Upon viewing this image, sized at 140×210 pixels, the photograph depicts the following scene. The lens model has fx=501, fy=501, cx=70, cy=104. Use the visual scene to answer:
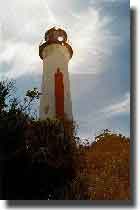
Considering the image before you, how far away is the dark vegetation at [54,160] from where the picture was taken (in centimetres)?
324

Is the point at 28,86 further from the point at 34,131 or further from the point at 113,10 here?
the point at 113,10

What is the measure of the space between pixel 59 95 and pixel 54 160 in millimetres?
434

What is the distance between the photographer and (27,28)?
3459mm

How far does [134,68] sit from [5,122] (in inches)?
36.7

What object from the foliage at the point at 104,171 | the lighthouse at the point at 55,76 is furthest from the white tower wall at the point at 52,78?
the foliage at the point at 104,171

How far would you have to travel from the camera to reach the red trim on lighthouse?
3328 mm

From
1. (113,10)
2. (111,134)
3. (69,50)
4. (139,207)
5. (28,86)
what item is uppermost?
(113,10)

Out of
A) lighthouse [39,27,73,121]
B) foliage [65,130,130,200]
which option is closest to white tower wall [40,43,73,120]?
lighthouse [39,27,73,121]

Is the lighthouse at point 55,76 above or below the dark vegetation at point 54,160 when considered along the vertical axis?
above

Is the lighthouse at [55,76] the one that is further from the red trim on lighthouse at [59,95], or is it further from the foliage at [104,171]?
the foliage at [104,171]

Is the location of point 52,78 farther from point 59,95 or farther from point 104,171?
point 104,171

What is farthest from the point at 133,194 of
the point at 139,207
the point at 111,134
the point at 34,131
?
the point at 34,131

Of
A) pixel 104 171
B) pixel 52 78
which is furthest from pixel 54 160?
pixel 52 78

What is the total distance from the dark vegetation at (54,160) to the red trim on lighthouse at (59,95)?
0.06 m
